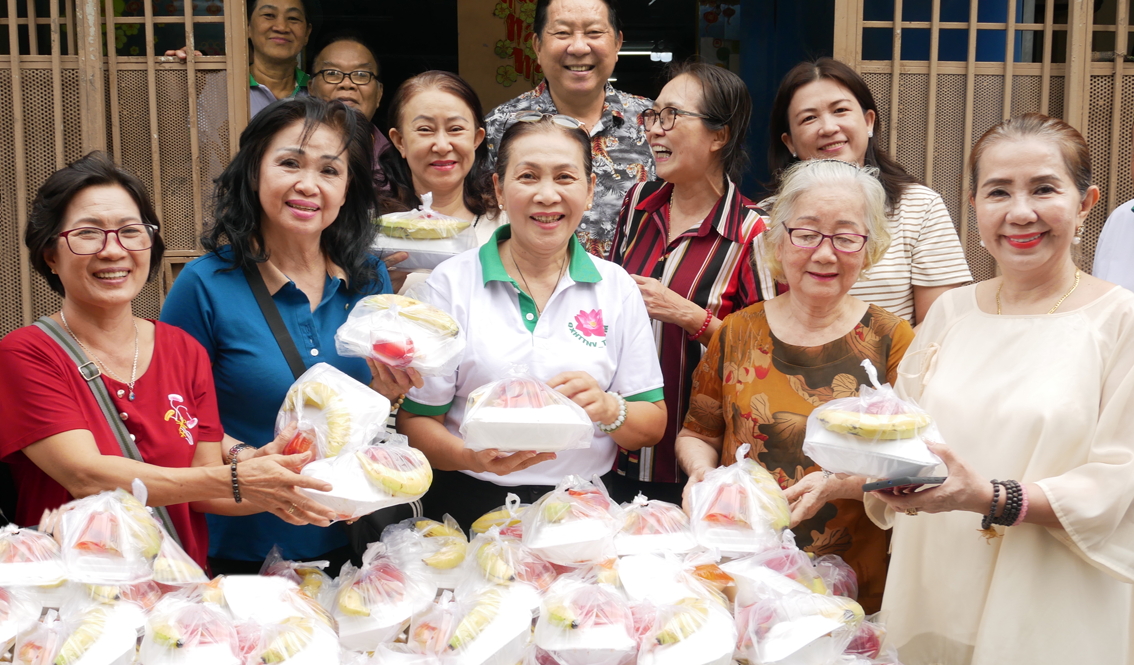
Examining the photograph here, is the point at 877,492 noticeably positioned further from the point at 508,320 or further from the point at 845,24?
the point at 845,24

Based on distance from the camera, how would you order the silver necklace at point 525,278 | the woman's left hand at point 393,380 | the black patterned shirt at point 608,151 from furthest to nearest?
the black patterned shirt at point 608,151 → the silver necklace at point 525,278 → the woman's left hand at point 393,380

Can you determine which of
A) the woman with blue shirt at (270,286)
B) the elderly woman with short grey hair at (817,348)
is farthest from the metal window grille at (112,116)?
the elderly woman with short grey hair at (817,348)

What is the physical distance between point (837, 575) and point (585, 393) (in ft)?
2.42

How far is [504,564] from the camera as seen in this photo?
1.93 meters

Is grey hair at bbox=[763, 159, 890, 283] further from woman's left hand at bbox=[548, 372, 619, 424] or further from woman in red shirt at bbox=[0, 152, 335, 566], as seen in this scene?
woman in red shirt at bbox=[0, 152, 335, 566]

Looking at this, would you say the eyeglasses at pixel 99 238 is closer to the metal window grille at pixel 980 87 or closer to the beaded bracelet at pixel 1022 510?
the beaded bracelet at pixel 1022 510

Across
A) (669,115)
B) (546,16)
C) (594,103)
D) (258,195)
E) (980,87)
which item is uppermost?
(546,16)

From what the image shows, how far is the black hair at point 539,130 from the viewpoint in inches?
96.2

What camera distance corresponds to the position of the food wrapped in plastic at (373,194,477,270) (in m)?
2.72

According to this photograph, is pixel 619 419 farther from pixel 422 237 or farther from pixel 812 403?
pixel 422 237

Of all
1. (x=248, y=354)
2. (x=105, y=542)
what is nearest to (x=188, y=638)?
(x=105, y=542)

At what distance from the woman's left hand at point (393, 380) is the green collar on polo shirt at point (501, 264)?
0.36m

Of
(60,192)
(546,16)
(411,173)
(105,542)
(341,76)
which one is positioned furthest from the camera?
(341,76)

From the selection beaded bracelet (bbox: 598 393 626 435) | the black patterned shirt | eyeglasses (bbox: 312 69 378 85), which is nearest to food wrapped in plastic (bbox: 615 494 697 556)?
beaded bracelet (bbox: 598 393 626 435)
